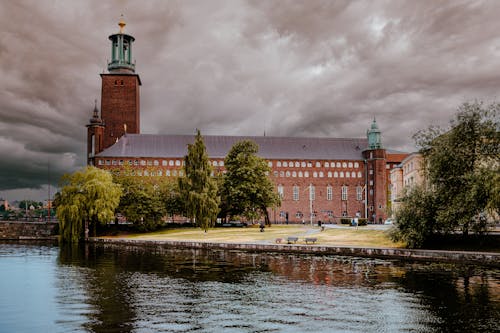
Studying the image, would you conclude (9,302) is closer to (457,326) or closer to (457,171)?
(457,326)

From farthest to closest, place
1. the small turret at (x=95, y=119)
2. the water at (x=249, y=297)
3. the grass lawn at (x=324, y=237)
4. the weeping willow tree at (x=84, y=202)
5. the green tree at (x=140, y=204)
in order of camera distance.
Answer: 1. the small turret at (x=95, y=119)
2. the green tree at (x=140, y=204)
3. the weeping willow tree at (x=84, y=202)
4. the grass lawn at (x=324, y=237)
5. the water at (x=249, y=297)

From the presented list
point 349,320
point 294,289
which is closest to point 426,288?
point 294,289

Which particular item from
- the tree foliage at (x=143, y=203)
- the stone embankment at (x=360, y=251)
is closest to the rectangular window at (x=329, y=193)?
the tree foliage at (x=143, y=203)

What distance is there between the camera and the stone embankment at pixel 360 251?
31.9 metres

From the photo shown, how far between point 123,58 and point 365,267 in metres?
81.2

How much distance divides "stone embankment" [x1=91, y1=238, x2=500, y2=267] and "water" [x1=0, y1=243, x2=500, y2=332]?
1.75 meters

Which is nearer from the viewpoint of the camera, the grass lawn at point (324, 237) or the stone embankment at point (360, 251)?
the stone embankment at point (360, 251)

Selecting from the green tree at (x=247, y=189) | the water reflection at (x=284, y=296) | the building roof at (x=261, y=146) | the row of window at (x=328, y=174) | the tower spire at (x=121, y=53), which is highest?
the tower spire at (x=121, y=53)

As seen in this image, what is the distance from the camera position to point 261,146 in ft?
363

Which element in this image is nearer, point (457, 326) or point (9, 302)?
point (457, 326)

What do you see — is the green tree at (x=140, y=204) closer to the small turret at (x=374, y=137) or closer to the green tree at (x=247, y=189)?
the green tree at (x=247, y=189)

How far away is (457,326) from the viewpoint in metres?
15.8

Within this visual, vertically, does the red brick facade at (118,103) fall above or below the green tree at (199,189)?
above

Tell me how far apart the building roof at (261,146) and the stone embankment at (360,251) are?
52.9 m
